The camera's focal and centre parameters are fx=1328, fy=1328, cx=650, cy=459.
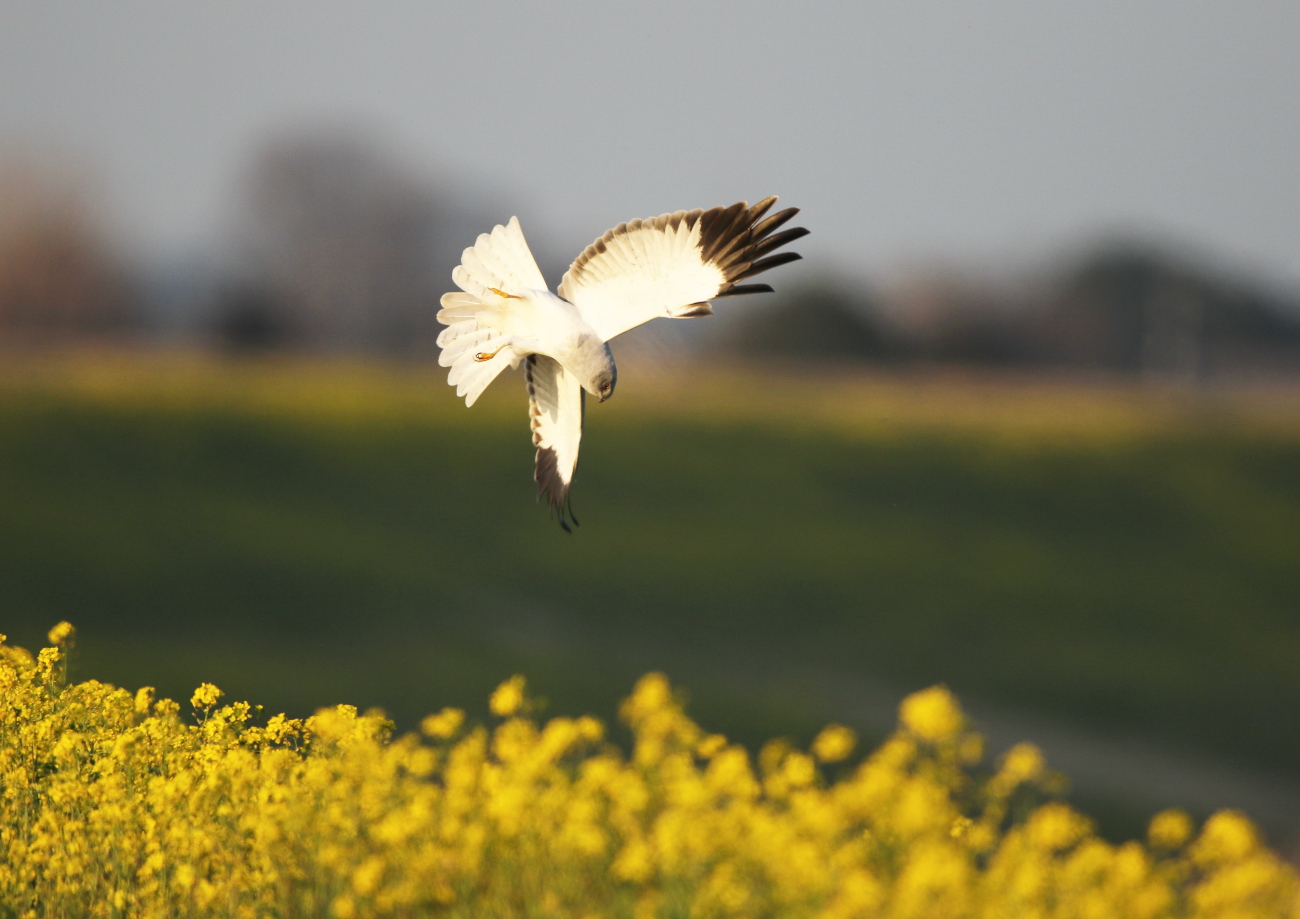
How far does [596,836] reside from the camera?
3.82 metres

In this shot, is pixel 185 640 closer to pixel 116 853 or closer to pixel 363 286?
pixel 116 853

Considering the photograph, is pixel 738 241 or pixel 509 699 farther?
pixel 738 241

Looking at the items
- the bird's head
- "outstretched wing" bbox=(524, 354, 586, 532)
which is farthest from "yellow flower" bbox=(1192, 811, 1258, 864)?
"outstretched wing" bbox=(524, 354, 586, 532)

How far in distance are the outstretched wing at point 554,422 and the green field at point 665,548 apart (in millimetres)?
14500

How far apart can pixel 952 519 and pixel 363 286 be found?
108 ft

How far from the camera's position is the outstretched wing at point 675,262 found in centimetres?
585

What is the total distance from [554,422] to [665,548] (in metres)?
23.9

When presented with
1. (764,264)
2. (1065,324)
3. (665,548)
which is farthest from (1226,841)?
(1065,324)

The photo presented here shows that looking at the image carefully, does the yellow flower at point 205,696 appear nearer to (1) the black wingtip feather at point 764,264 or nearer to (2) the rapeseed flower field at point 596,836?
(2) the rapeseed flower field at point 596,836

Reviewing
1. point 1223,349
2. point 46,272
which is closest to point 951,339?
point 1223,349

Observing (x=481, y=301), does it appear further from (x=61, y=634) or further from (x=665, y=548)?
(x=665, y=548)

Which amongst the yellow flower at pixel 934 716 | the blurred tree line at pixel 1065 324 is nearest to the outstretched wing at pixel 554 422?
the yellow flower at pixel 934 716

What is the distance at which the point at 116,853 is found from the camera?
15.9 ft

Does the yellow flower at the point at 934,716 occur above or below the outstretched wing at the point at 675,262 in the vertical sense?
below
